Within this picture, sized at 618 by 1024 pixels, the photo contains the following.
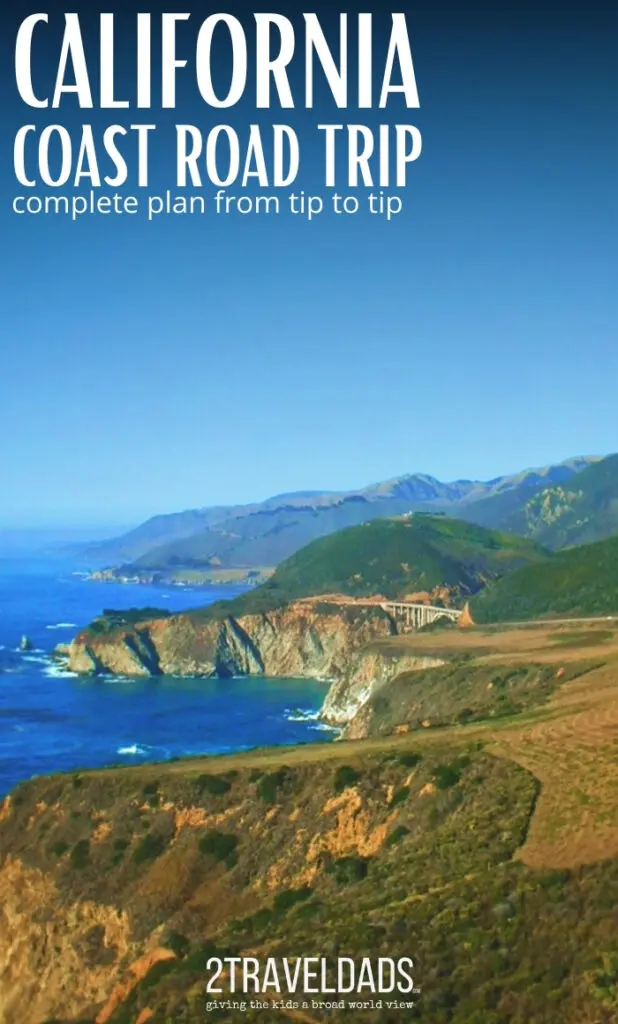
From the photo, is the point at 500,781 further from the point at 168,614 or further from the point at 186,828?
the point at 168,614

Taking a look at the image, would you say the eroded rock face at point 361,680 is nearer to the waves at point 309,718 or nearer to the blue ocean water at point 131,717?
the waves at point 309,718

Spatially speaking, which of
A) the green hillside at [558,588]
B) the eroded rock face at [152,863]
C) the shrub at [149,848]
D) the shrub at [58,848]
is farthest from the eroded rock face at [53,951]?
the green hillside at [558,588]

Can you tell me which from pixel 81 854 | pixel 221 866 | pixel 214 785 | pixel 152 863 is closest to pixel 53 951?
pixel 81 854

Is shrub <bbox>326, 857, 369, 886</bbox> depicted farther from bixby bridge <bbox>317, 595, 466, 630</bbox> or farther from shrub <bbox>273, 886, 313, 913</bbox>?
bixby bridge <bbox>317, 595, 466, 630</bbox>

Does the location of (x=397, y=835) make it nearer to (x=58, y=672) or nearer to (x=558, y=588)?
(x=558, y=588)

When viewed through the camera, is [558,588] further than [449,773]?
Yes

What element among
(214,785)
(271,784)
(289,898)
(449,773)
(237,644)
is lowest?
(237,644)
